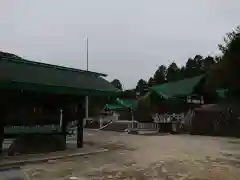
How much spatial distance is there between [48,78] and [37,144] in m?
2.92

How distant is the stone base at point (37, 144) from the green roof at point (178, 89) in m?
28.1

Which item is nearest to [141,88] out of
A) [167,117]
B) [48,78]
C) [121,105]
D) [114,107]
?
[121,105]

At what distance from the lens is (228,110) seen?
33.9m

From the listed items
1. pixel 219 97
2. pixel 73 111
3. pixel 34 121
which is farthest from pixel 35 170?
pixel 219 97

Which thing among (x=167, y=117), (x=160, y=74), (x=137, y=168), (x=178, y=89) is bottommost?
(x=137, y=168)

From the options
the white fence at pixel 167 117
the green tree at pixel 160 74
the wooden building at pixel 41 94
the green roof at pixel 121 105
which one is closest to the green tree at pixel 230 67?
the white fence at pixel 167 117

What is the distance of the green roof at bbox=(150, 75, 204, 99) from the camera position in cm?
4256

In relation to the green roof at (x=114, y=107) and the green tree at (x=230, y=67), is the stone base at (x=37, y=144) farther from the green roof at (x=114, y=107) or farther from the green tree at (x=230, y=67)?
the green roof at (x=114, y=107)

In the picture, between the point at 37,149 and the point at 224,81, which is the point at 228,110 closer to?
the point at 224,81

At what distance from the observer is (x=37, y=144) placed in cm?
1524

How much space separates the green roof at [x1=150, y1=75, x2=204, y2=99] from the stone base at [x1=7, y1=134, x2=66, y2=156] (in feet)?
92.1

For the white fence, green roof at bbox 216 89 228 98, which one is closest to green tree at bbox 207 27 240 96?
green roof at bbox 216 89 228 98

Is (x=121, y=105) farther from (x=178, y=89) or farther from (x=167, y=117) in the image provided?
(x=167, y=117)

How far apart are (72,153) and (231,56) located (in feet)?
69.2
